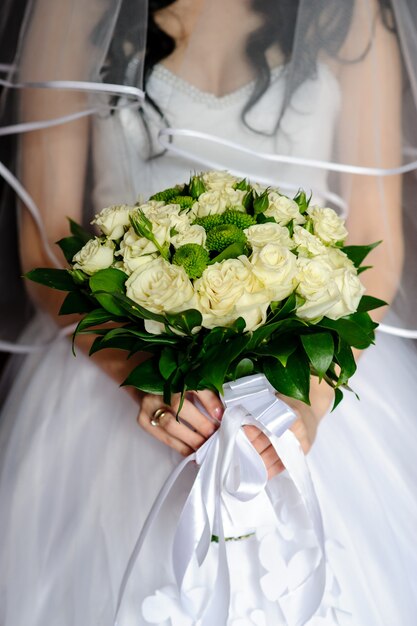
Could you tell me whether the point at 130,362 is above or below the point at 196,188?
below

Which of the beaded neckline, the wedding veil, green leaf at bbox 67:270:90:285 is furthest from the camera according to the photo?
the beaded neckline

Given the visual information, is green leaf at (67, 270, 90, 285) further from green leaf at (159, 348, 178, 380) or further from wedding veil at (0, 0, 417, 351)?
wedding veil at (0, 0, 417, 351)

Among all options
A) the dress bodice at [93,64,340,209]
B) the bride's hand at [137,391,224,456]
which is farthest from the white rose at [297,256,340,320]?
the dress bodice at [93,64,340,209]

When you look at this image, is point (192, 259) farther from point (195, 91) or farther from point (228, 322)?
point (195, 91)

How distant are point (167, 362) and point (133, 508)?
308 mm

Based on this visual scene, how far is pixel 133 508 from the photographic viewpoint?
985 mm

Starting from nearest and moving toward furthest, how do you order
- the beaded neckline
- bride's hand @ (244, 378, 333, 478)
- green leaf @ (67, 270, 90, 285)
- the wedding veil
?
green leaf @ (67, 270, 90, 285) < bride's hand @ (244, 378, 333, 478) < the wedding veil < the beaded neckline

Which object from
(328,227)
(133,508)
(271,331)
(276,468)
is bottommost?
(133,508)

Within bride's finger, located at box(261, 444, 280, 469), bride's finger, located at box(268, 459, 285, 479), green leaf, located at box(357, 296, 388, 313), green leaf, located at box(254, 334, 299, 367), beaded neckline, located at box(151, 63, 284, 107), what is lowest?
bride's finger, located at box(268, 459, 285, 479)

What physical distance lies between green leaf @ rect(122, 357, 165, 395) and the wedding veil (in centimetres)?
47

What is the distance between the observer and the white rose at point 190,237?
0.76 m

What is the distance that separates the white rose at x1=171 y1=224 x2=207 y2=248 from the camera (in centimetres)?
76

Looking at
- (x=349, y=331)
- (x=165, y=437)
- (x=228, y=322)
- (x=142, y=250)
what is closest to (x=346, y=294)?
(x=349, y=331)

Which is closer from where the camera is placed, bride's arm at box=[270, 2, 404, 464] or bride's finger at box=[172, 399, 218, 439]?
bride's finger at box=[172, 399, 218, 439]
